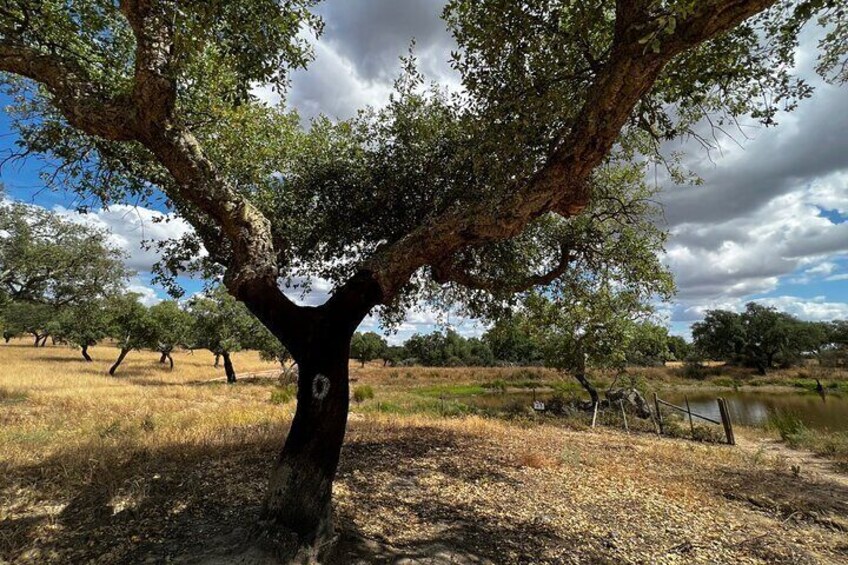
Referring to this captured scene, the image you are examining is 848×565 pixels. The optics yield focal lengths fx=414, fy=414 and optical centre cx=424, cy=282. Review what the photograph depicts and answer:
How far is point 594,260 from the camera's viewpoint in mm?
10359

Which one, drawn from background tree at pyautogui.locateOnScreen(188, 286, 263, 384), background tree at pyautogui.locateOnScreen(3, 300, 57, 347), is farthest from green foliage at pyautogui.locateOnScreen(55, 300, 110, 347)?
background tree at pyautogui.locateOnScreen(188, 286, 263, 384)

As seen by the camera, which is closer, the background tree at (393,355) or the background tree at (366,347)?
the background tree at (366,347)

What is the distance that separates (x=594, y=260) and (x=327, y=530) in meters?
8.43

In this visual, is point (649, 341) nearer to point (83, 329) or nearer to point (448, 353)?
point (83, 329)

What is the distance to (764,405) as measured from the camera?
32562 millimetres

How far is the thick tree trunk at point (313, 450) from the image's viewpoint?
4797 mm

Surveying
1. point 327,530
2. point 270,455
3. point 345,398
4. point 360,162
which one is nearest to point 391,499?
point 327,530

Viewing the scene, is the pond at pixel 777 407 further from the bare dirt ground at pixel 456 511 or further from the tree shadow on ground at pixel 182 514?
the tree shadow on ground at pixel 182 514

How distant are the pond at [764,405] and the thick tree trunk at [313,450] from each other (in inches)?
897

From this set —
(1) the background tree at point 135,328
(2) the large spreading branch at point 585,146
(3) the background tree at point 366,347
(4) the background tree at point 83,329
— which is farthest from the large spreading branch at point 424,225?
(3) the background tree at point 366,347

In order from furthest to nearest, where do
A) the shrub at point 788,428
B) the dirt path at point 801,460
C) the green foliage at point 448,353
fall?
the green foliage at point 448,353, the shrub at point 788,428, the dirt path at point 801,460

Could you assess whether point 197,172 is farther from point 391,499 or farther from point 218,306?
point 218,306

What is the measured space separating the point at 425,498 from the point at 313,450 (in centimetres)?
291

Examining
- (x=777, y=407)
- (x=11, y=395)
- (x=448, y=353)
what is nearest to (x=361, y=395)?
(x=11, y=395)
